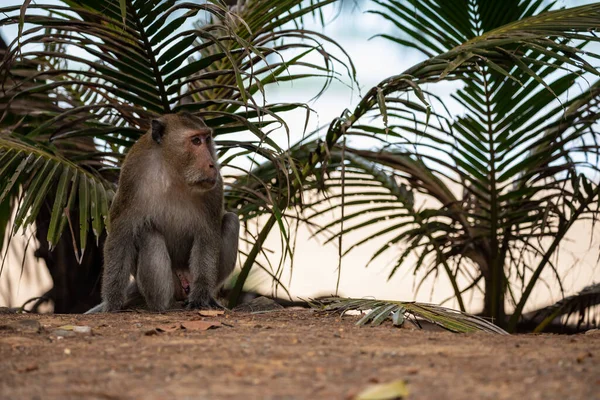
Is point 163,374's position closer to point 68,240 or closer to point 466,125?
point 466,125

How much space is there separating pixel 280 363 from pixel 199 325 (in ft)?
3.92

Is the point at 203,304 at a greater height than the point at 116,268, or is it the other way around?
the point at 116,268

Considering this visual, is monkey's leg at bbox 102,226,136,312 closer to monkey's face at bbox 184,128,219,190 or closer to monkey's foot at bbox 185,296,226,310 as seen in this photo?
monkey's foot at bbox 185,296,226,310

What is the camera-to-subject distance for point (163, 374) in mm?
2393

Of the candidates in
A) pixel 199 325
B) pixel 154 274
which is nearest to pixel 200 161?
pixel 154 274

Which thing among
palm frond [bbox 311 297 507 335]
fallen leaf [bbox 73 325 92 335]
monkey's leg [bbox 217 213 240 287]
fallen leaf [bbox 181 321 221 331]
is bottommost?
fallen leaf [bbox 73 325 92 335]

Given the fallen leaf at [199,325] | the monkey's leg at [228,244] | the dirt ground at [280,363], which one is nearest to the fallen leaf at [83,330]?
the dirt ground at [280,363]

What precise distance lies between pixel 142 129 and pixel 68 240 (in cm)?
158

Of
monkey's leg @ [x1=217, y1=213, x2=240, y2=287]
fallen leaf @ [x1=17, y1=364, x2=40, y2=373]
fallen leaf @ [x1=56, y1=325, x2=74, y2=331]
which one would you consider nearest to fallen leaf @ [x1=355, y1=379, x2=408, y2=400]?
fallen leaf @ [x1=17, y1=364, x2=40, y2=373]

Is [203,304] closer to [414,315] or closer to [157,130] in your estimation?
[157,130]

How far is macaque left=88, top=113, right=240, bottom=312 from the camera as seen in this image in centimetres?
470

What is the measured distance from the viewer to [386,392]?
2.01m

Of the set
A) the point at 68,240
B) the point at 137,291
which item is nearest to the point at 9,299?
the point at 68,240

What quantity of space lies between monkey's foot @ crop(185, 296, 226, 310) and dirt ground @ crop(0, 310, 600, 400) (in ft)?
3.38
